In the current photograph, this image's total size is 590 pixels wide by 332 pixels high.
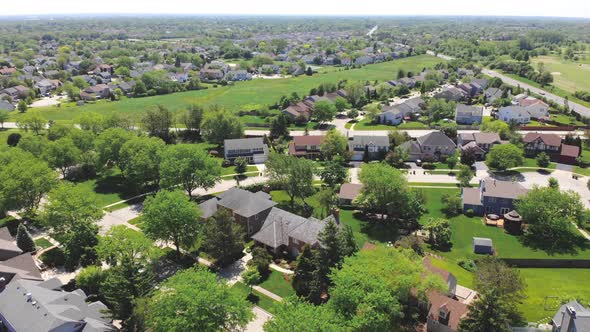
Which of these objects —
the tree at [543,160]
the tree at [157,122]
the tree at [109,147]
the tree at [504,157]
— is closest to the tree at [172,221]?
the tree at [109,147]

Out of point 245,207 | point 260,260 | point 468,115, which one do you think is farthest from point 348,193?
point 468,115

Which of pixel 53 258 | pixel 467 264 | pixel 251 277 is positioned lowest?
pixel 467 264

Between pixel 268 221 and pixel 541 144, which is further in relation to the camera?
pixel 541 144

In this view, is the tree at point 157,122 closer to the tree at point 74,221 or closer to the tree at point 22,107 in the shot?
the tree at point 74,221

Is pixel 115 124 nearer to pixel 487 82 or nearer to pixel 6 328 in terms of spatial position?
pixel 6 328

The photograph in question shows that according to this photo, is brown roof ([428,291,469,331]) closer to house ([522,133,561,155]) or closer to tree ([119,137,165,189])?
tree ([119,137,165,189])

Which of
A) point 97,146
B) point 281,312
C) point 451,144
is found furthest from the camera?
point 451,144

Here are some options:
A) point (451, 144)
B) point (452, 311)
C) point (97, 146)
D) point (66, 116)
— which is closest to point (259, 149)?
point (97, 146)

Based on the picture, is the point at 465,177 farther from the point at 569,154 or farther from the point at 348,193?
the point at 569,154
